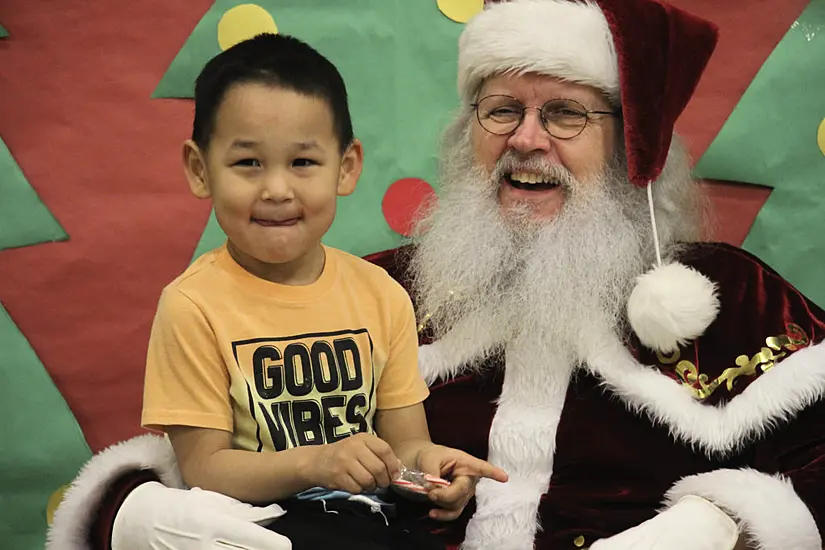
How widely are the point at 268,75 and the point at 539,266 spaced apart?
76 centimetres

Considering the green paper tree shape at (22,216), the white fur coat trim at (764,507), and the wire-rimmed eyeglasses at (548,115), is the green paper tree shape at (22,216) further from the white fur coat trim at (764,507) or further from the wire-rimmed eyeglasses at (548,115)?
the white fur coat trim at (764,507)

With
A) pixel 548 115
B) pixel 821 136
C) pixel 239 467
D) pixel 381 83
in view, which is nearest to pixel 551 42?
pixel 548 115

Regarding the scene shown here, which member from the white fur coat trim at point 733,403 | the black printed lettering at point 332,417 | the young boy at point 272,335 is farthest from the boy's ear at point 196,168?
the white fur coat trim at point 733,403

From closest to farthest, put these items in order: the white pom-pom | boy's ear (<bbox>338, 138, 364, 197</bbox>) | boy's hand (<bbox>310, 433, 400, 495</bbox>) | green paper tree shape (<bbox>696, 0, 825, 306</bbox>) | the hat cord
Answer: boy's hand (<bbox>310, 433, 400, 495</bbox>) → boy's ear (<bbox>338, 138, 364, 197</bbox>) → the white pom-pom → the hat cord → green paper tree shape (<bbox>696, 0, 825, 306</bbox>)

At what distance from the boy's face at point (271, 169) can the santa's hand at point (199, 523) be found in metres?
0.35

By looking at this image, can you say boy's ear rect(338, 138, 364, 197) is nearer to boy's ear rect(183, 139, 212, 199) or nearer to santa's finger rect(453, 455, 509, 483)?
boy's ear rect(183, 139, 212, 199)

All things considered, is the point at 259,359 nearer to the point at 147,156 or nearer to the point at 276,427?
the point at 276,427

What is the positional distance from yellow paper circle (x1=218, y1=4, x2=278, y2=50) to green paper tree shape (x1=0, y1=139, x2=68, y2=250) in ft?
1.83

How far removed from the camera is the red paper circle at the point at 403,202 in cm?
231

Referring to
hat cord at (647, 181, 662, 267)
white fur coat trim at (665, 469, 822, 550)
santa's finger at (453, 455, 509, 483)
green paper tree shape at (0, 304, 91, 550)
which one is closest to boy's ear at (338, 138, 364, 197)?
santa's finger at (453, 455, 509, 483)

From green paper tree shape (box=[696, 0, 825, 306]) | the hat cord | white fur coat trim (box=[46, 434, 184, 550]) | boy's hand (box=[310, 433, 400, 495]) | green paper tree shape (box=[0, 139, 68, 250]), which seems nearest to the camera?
boy's hand (box=[310, 433, 400, 495])

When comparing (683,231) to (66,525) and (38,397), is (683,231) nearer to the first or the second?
(66,525)

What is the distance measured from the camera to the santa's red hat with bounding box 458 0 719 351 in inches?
68.8

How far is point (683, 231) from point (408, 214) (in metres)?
0.68
